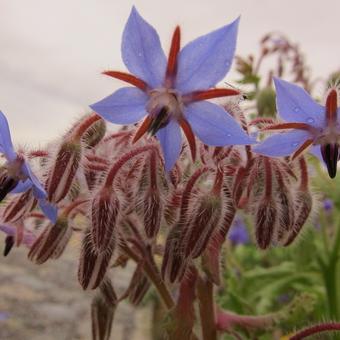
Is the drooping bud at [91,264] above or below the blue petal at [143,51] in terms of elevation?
below

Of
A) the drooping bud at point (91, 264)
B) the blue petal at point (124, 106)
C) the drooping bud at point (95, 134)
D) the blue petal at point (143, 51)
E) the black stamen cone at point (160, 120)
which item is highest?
the blue petal at point (143, 51)

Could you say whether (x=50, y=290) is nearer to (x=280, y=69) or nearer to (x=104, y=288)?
(x=280, y=69)

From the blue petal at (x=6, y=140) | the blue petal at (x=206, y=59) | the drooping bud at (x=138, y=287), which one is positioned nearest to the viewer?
the blue petal at (x=206, y=59)

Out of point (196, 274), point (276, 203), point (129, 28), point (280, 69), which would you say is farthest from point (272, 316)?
point (280, 69)

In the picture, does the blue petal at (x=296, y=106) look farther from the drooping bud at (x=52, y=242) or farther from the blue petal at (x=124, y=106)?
the drooping bud at (x=52, y=242)

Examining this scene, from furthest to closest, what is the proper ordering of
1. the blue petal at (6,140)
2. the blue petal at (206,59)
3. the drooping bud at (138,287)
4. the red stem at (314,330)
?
1. the drooping bud at (138,287)
2. the red stem at (314,330)
3. the blue petal at (6,140)
4. the blue petal at (206,59)

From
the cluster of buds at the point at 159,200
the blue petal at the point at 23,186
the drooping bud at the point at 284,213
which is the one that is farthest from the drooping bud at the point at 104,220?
the drooping bud at the point at 284,213

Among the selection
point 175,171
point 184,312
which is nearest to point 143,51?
point 175,171

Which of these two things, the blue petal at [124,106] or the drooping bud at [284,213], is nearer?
the blue petal at [124,106]
